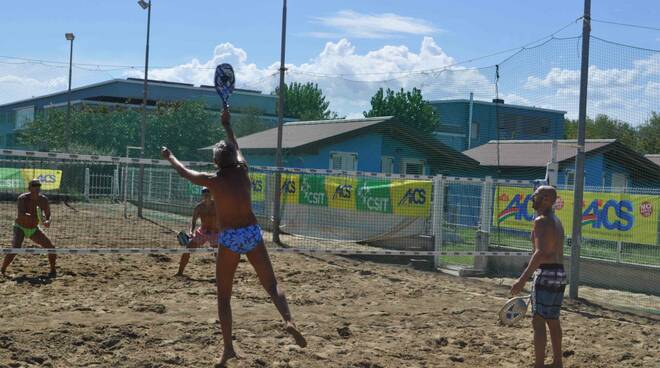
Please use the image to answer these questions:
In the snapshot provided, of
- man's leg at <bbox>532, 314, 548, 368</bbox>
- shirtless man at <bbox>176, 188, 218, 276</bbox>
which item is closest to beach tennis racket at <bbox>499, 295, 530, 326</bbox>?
man's leg at <bbox>532, 314, 548, 368</bbox>

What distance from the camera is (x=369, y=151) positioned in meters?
26.6

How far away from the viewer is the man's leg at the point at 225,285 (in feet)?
22.2

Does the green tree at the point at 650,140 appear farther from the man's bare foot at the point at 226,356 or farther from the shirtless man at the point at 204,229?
the man's bare foot at the point at 226,356

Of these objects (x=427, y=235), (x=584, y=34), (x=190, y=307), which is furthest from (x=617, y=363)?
(x=427, y=235)

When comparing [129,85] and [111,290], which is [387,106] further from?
[111,290]

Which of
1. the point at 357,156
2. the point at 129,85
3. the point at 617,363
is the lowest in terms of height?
the point at 617,363

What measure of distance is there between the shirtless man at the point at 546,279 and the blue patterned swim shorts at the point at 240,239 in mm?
2453

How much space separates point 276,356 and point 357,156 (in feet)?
63.1

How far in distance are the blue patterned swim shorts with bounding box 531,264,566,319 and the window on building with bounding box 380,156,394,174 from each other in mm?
19868

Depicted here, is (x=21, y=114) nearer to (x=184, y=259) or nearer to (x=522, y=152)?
(x=522, y=152)

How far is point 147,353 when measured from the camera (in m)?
7.31

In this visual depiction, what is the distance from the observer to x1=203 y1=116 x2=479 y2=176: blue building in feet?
84.4

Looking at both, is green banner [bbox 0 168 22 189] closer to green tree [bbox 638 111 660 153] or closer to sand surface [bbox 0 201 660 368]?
sand surface [bbox 0 201 660 368]

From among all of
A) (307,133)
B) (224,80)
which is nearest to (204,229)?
(224,80)
